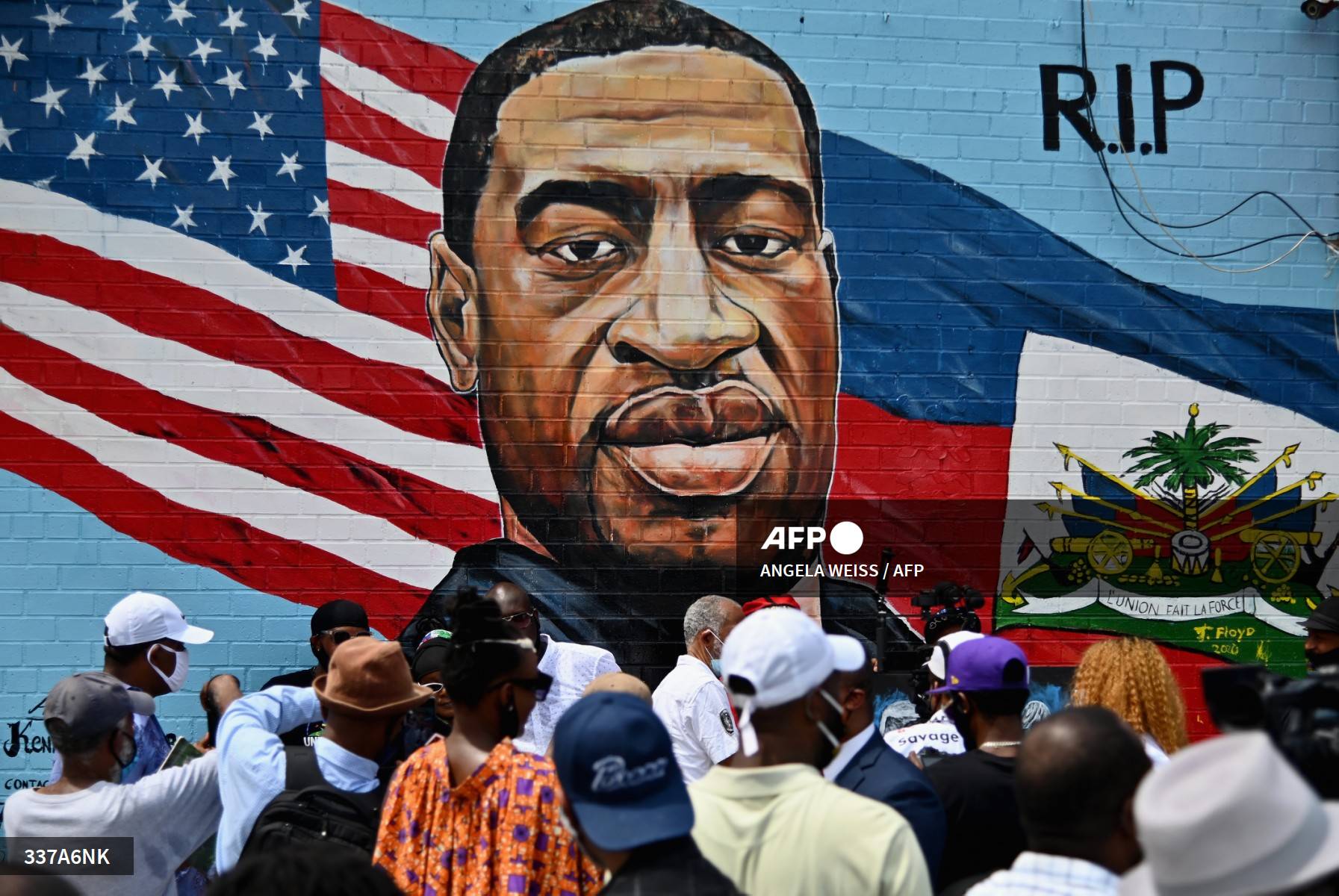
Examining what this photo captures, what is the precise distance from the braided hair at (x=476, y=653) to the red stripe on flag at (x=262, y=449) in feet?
12.0

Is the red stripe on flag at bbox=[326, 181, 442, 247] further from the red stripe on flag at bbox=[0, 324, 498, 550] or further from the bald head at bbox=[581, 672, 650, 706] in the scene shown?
the bald head at bbox=[581, 672, 650, 706]

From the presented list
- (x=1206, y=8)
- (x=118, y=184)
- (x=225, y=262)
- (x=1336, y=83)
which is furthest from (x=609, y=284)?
(x=1336, y=83)

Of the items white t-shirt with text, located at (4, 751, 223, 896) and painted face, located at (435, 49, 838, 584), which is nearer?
white t-shirt with text, located at (4, 751, 223, 896)

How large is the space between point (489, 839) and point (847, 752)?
1.01m

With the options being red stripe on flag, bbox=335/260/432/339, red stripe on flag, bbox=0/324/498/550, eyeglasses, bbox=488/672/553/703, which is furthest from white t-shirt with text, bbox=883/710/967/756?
red stripe on flag, bbox=335/260/432/339

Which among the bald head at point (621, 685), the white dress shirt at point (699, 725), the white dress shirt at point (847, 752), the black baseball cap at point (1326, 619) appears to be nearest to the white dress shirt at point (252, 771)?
the bald head at point (621, 685)

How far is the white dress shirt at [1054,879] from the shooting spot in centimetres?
224

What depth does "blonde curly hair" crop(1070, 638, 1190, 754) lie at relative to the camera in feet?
12.3

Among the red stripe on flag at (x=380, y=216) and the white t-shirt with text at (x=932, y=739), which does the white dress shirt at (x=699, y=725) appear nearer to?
the white t-shirt with text at (x=932, y=739)

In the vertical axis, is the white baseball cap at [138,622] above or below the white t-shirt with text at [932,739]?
above

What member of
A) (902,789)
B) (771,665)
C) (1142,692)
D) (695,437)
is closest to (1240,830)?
(771,665)

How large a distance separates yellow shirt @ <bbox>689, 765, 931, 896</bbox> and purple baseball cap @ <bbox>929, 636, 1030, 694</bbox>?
1041 mm

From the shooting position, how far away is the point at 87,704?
3463 mm

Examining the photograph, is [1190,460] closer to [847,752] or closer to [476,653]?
[847,752]
